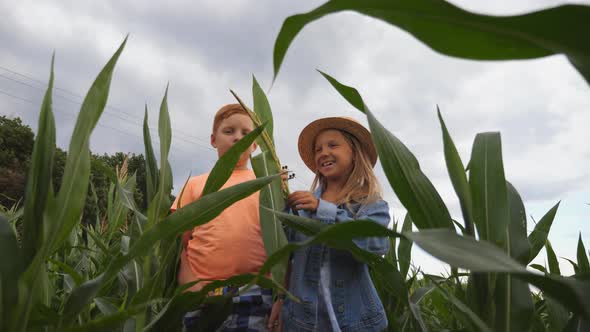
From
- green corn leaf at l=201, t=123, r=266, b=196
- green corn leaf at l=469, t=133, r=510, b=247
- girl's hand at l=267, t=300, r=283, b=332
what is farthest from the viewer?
girl's hand at l=267, t=300, r=283, b=332

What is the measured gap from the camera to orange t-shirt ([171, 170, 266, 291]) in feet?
4.33

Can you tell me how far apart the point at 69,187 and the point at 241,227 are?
0.83 meters

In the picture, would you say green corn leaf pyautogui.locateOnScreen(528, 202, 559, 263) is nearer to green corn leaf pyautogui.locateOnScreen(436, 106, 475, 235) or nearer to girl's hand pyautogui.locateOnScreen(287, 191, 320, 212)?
green corn leaf pyautogui.locateOnScreen(436, 106, 475, 235)

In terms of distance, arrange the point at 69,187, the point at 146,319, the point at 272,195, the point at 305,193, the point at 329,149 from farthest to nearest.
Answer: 1. the point at 329,149
2. the point at 305,193
3. the point at 272,195
4. the point at 146,319
5. the point at 69,187

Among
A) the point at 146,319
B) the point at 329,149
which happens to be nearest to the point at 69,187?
the point at 146,319

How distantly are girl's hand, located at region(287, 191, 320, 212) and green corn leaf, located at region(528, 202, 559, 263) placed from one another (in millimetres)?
508

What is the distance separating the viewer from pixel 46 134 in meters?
0.58

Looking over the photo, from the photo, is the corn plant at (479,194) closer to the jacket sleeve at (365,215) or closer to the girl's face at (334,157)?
the jacket sleeve at (365,215)

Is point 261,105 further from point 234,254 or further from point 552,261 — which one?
point 552,261

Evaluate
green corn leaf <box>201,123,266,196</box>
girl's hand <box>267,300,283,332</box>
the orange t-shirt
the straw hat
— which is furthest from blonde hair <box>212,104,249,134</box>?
green corn leaf <box>201,123,266,196</box>

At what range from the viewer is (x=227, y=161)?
0.71m

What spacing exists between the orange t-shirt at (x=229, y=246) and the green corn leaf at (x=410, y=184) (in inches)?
31.1

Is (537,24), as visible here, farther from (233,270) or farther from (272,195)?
(233,270)

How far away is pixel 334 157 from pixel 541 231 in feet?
2.24
